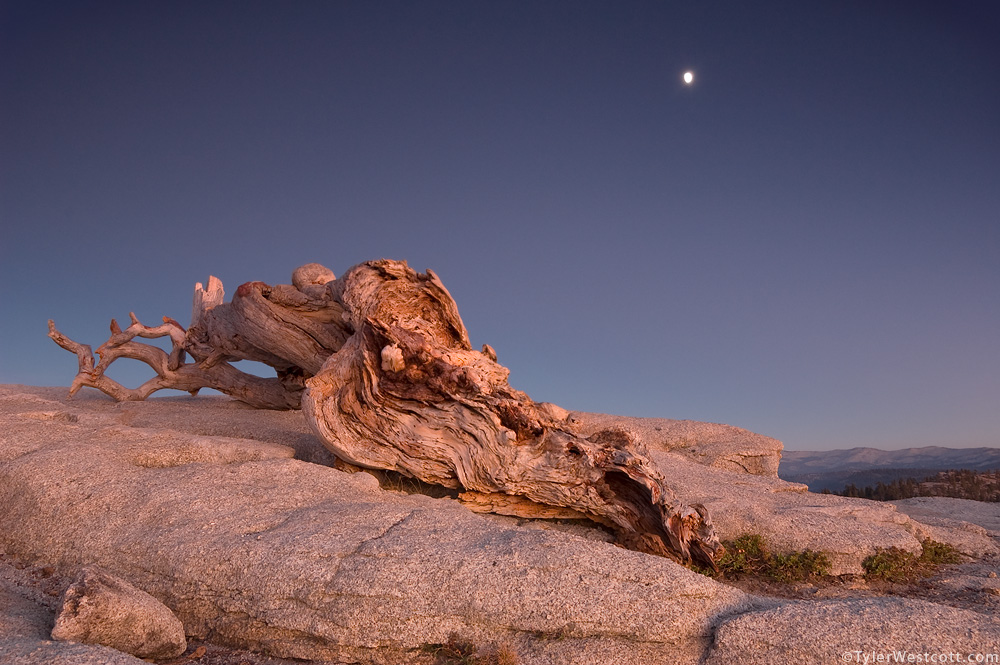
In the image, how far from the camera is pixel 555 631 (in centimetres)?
874

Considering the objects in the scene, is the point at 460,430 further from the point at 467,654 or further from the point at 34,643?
the point at 34,643

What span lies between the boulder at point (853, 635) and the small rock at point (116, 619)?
776 cm

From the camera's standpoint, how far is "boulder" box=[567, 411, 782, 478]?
993 inches

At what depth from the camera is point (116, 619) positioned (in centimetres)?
845

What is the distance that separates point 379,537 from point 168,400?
61.1ft

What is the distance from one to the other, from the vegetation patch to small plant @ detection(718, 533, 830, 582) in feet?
3.53

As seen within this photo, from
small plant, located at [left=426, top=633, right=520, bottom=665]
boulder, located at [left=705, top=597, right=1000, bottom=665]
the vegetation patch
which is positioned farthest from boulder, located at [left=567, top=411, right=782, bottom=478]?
small plant, located at [left=426, top=633, right=520, bottom=665]

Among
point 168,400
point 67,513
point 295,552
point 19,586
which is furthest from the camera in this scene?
point 168,400

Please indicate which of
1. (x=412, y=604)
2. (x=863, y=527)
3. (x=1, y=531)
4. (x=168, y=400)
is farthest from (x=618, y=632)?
(x=168, y=400)

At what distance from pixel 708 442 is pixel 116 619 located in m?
23.6

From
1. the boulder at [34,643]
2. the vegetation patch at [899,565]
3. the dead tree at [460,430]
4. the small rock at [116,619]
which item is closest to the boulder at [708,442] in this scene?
the dead tree at [460,430]

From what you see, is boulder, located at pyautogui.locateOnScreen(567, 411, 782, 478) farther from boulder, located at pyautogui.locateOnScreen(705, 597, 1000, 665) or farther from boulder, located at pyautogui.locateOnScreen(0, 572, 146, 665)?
boulder, located at pyautogui.locateOnScreen(0, 572, 146, 665)

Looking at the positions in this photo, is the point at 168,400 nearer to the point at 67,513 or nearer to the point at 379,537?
the point at 67,513

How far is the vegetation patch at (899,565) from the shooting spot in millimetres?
13922
